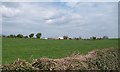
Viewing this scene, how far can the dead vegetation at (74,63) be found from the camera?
654 centimetres

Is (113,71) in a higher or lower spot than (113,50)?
lower

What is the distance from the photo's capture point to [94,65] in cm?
826

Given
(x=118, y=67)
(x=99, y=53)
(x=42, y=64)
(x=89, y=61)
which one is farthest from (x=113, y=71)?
(x=42, y=64)

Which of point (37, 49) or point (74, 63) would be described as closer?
point (74, 63)

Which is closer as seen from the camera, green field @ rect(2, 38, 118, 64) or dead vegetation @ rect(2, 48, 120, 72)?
dead vegetation @ rect(2, 48, 120, 72)

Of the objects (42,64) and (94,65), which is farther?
(94,65)

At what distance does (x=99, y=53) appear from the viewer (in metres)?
8.93

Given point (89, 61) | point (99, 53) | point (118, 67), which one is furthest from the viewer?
point (118, 67)

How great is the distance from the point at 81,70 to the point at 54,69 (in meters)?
1.04

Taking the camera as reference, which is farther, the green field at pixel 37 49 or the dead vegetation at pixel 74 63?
the green field at pixel 37 49

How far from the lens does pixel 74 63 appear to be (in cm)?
743

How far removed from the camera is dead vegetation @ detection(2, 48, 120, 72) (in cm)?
654

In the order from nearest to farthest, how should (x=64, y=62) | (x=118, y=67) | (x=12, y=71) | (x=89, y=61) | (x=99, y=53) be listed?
(x=12, y=71)
(x=64, y=62)
(x=89, y=61)
(x=99, y=53)
(x=118, y=67)

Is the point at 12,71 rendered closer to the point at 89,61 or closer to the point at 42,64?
the point at 42,64
